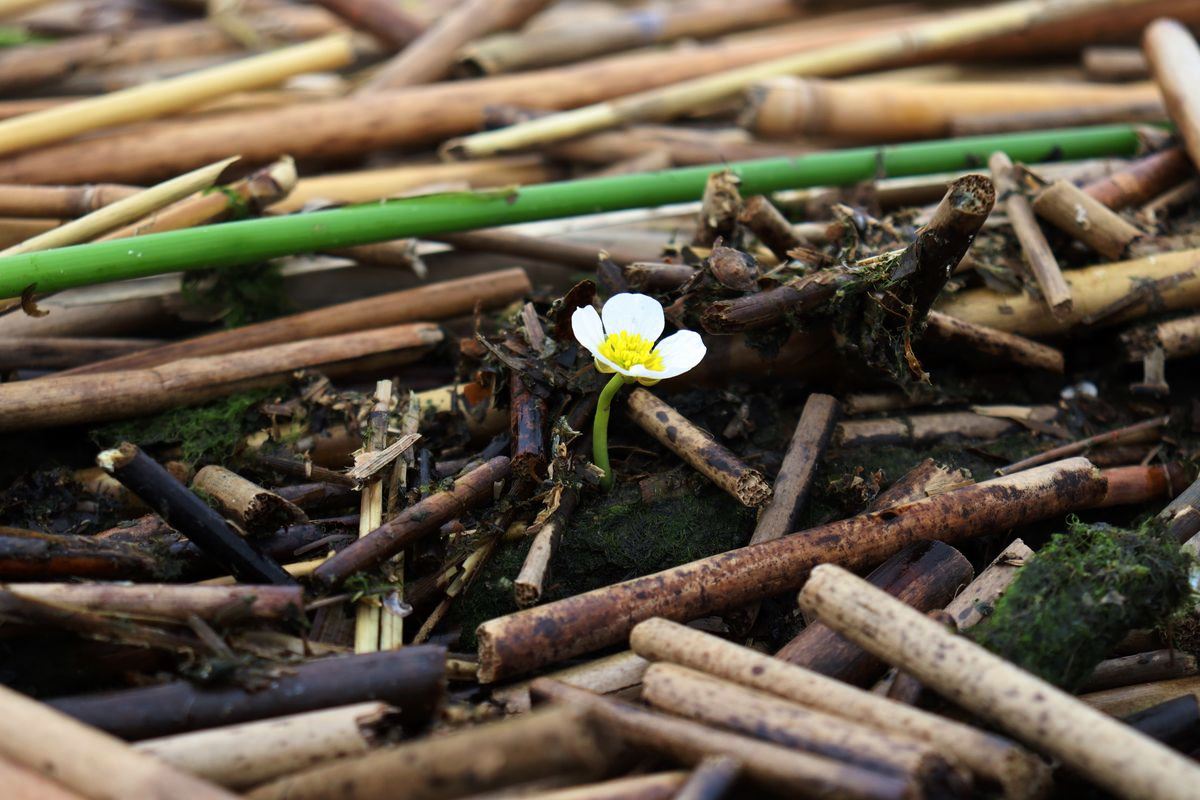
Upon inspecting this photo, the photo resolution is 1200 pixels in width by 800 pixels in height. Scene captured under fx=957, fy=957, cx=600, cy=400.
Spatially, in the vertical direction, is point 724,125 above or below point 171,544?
above

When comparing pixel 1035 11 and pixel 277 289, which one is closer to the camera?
pixel 277 289

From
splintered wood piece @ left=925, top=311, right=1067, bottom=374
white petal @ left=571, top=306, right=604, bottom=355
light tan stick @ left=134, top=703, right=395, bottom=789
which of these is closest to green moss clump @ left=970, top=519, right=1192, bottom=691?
splintered wood piece @ left=925, top=311, right=1067, bottom=374

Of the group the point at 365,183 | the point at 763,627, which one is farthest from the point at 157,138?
the point at 763,627

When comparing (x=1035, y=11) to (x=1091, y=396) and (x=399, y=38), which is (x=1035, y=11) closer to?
(x=1091, y=396)

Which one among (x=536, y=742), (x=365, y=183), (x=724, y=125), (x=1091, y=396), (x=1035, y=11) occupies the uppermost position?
(x=1035, y=11)

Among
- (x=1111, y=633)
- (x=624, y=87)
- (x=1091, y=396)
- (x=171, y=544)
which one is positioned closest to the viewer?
(x=1111, y=633)

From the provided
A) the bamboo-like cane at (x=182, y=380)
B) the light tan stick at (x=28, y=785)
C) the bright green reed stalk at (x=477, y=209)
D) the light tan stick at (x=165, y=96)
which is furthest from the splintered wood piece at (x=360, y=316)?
the light tan stick at (x=28, y=785)

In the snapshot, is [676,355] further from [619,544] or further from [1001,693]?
[1001,693]

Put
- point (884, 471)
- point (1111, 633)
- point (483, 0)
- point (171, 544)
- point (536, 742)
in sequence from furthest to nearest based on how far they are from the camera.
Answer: point (483, 0) → point (884, 471) → point (171, 544) → point (1111, 633) → point (536, 742)
